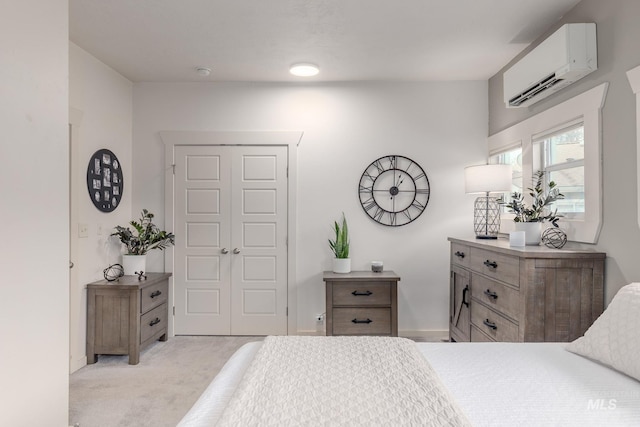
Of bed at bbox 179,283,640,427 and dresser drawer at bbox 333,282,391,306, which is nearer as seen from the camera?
bed at bbox 179,283,640,427

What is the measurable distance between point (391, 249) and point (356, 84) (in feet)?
5.53

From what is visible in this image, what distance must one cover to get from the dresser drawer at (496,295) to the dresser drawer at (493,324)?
0.05 m

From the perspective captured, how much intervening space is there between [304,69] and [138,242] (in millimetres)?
2184

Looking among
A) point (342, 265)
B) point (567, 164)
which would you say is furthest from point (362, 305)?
point (567, 164)

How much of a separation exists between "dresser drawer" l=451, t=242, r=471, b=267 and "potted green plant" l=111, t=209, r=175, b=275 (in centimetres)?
264

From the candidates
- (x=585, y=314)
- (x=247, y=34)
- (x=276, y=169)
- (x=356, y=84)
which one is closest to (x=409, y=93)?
A: (x=356, y=84)

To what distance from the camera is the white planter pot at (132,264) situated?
11.5 feet

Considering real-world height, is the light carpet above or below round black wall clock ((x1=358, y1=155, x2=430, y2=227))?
below

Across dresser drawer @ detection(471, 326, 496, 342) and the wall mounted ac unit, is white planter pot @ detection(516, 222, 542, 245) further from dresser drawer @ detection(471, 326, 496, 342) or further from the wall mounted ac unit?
the wall mounted ac unit

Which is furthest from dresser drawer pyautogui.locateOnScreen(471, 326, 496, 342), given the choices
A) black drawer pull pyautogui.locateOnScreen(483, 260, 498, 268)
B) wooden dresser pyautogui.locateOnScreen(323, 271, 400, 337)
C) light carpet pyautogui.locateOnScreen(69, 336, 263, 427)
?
light carpet pyautogui.locateOnScreen(69, 336, 263, 427)

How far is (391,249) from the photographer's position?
386 cm

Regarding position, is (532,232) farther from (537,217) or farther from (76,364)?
(76,364)

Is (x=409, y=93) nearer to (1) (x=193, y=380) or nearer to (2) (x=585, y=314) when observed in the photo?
(2) (x=585, y=314)

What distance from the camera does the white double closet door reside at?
3.88 metres
